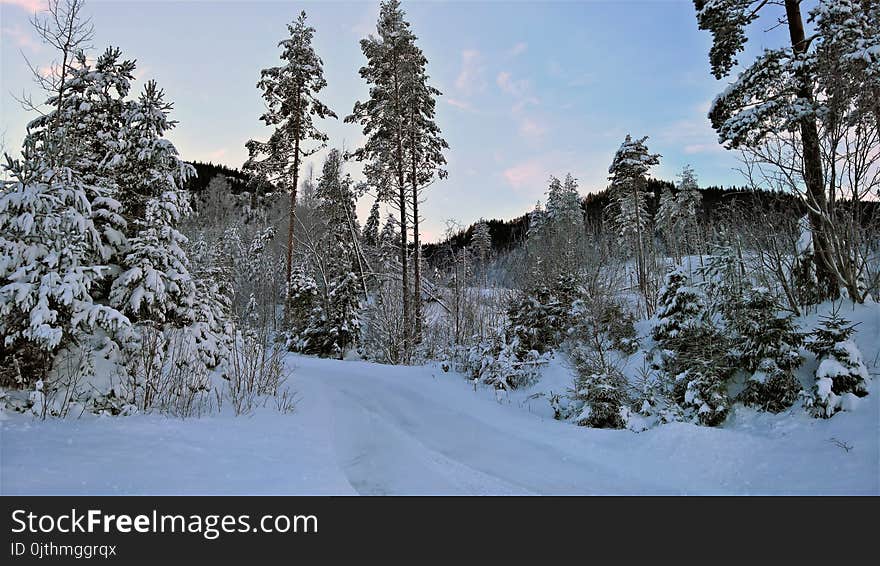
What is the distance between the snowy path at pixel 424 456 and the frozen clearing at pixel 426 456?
0.02 m

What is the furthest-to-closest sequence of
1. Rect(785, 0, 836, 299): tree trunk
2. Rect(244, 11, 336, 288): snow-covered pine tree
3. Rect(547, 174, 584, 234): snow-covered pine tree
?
1. Rect(547, 174, 584, 234): snow-covered pine tree
2. Rect(244, 11, 336, 288): snow-covered pine tree
3. Rect(785, 0, 836, 299): tree trunk

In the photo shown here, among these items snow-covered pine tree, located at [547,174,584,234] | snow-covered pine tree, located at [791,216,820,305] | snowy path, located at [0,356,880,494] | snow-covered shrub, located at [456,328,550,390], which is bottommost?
snowy path, located at [0,356,880,494]

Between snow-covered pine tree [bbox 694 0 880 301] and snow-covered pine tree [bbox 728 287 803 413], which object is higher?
snow-covered pine tree [bbox 694 0 880 301]

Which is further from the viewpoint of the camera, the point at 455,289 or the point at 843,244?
the point at 455,289

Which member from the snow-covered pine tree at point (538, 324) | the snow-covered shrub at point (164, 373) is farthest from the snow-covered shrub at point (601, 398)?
the snow-covered shrub at point (164, 373)

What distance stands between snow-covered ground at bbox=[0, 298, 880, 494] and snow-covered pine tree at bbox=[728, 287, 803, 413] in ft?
0.85

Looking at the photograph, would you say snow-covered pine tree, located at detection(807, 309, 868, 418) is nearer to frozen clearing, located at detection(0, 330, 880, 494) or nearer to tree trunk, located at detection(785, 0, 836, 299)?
frozen clearing, located at detection(0, 330, 880, 494)

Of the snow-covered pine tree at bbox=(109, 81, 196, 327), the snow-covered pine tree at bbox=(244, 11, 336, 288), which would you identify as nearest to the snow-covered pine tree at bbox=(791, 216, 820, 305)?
the snow-covered pine tree at bbox=(109, 81, 196, 327)

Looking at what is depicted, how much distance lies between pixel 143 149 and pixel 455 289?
10925mm

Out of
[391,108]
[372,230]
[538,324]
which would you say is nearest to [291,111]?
[391,108]

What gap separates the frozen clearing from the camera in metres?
3.83
